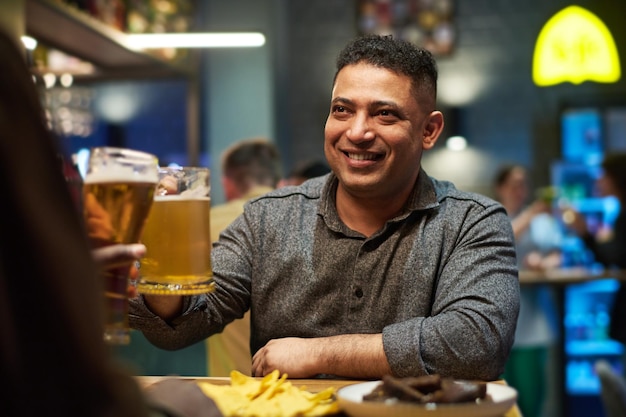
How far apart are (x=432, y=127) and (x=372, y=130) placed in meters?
0.22

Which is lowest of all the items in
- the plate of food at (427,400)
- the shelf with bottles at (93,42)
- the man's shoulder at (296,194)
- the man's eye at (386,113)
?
the plate of food at (427,400)

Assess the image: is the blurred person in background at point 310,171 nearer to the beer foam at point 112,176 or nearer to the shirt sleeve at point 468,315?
the shirt sleeve at point 468,315

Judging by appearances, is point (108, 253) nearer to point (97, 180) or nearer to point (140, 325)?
point (97, 180)

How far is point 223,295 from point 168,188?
50cm

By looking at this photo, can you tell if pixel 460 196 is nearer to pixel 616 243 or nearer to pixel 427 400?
pixel 427 400

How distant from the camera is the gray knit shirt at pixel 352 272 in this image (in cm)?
165

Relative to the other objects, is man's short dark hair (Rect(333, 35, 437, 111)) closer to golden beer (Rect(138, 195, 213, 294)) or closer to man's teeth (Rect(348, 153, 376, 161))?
man's teeth (Rect(348, 153, 376, 161))

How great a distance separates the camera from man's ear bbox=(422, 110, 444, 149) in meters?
1.96

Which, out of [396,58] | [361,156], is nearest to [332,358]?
[361,156]

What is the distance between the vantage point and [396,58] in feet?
6.01

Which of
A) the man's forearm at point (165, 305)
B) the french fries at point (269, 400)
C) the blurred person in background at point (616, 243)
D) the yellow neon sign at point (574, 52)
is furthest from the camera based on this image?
the yellow neon sign at point (574, 52)

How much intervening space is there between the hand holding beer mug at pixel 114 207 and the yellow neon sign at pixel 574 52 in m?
6.04

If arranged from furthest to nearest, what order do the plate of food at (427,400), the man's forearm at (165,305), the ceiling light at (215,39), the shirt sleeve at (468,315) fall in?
the ceiling light at (215,39) < the man's forearm at (165,305) < the shirt sleeve at (468,315) < the plate of food at (427,400)

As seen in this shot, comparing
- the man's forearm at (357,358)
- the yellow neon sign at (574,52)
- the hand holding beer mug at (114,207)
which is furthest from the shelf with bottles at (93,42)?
the yellow neon sign at (574,52)
